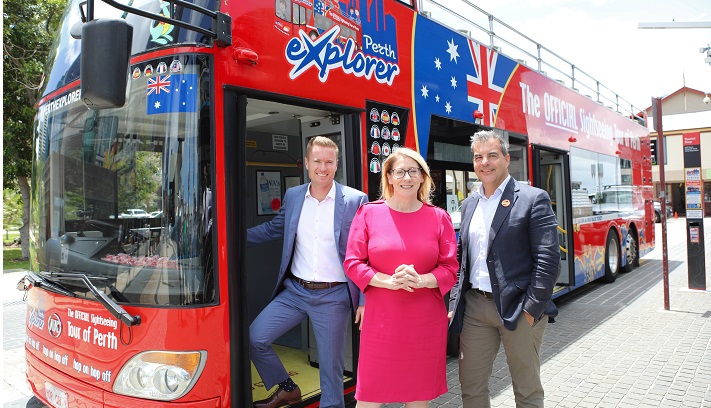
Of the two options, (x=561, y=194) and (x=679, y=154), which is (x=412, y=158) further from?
(x=679, y=154)

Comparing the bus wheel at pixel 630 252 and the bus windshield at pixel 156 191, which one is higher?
the bus windshield at pixel 156 191

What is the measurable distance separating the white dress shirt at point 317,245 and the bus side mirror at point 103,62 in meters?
1.38

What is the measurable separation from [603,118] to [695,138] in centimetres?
145

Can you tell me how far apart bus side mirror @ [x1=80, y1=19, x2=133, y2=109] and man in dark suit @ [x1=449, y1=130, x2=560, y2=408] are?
1904 millimetres

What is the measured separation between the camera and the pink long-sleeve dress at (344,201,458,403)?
A: 2625 millimetres

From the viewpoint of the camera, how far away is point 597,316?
276 inches

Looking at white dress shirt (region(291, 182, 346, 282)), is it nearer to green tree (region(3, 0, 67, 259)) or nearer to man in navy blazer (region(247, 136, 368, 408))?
man in navy blazer (region(247, 136, 368, 408))

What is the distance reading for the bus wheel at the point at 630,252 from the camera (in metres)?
10.3

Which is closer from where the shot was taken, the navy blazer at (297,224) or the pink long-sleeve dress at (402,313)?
the pink long-sleeve dress at (402,313)

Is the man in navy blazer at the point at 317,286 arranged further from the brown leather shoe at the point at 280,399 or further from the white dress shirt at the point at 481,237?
the white dress shirt at the point at 481,237

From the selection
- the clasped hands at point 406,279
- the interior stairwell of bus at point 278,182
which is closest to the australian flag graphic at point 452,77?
the interior stairwell of bus at point 278,182

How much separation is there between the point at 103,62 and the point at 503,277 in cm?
223

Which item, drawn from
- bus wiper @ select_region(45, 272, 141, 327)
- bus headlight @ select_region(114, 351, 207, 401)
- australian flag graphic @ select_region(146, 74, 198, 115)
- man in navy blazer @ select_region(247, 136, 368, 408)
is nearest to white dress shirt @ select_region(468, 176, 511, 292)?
man in navy blazer @ select_region(247, 136, 368, 408)

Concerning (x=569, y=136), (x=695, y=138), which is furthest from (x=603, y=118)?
(x=569, y=136)
